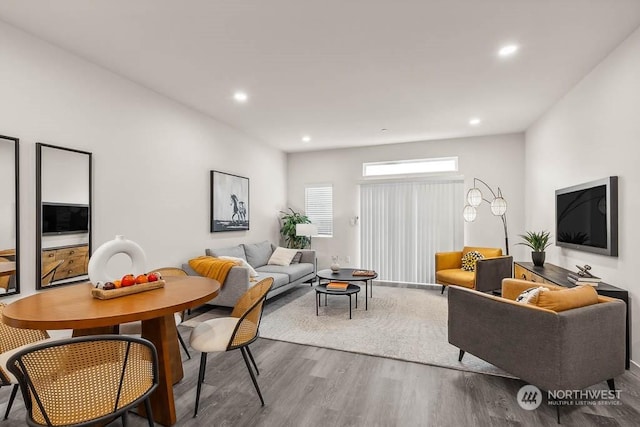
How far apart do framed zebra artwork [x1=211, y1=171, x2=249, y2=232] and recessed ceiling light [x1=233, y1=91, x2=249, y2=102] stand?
124 cm

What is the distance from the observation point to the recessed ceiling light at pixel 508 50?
2771 mm

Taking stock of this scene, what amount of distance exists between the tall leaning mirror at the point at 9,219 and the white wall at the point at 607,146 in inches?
191

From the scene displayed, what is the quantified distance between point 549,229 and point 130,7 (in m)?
5.16

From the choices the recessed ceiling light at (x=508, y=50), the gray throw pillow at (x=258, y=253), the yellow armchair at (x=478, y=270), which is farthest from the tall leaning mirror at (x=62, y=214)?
the yellow armchair at (x=478, y=270)

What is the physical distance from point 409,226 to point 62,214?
17.0 feet

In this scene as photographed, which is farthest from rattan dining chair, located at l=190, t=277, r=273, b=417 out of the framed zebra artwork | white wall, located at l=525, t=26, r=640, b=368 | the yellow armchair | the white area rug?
the yellow armchair

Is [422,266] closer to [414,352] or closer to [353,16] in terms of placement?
[414,352]

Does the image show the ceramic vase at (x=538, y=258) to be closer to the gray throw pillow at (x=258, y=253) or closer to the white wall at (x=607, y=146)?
the white wall at (x=607, y=146)

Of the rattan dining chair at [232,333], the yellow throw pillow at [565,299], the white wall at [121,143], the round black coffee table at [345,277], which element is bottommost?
the round black coffee table at [345,277]

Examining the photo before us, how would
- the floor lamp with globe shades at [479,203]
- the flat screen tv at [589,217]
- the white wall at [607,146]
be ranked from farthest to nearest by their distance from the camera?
1. the floor lamp with globe shades at [479,203]
2. the flat screen tv at [589,217]
3. the white wall at [607,146]

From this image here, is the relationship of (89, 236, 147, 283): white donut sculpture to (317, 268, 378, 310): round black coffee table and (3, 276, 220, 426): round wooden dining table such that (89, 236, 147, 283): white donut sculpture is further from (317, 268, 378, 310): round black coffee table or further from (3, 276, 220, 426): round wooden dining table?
(317, 268, 378, 310): round black coffee table

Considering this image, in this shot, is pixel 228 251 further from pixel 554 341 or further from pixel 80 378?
pixel 554 341

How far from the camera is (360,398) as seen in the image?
2295 mm

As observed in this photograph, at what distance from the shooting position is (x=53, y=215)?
2754mm
